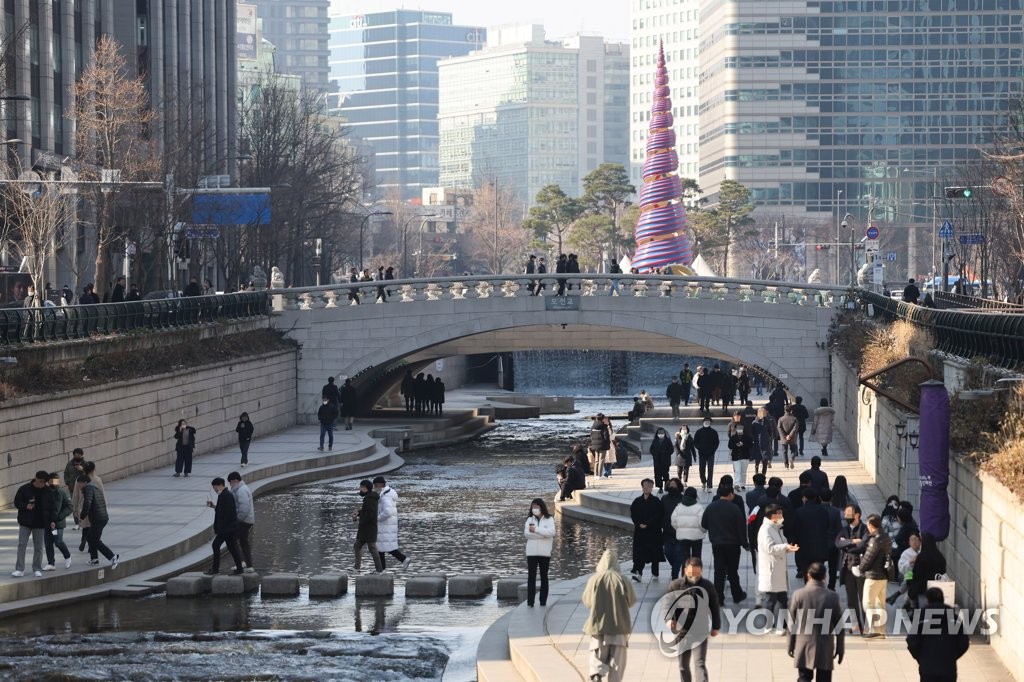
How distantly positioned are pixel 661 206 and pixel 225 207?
112 feet

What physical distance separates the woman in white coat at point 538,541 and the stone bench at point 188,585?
220 inches

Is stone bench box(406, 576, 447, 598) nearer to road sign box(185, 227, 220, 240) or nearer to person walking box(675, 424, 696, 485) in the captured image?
person walking box(675, 424, 696, 485)

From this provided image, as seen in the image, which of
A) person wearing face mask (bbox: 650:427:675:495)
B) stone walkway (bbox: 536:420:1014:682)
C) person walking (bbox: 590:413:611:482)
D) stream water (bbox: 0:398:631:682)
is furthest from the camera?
person walking (bbox: 590:413:611:482)

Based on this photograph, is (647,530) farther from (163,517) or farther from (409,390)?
(409,390)

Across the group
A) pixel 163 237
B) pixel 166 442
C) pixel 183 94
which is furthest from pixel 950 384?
pixel 183 94

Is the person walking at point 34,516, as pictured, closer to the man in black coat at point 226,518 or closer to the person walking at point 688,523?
the man in black coat at point 226,518

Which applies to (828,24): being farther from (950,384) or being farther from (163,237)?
(950,384)

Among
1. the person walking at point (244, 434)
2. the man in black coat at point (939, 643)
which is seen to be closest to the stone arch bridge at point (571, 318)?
the person walking at point (244, 434)

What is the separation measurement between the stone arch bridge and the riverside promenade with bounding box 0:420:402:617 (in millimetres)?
5591

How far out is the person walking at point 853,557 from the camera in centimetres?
1864

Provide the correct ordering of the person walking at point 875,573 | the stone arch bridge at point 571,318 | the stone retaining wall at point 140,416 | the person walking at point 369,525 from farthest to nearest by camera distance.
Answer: the stone arch bridge at point 571,318, the stone retaining wall at point 140,416, the person walking at point 369,525, the person walking at point 875,573

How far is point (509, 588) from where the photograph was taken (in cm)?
2408

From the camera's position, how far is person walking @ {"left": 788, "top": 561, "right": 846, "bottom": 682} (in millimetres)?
15086

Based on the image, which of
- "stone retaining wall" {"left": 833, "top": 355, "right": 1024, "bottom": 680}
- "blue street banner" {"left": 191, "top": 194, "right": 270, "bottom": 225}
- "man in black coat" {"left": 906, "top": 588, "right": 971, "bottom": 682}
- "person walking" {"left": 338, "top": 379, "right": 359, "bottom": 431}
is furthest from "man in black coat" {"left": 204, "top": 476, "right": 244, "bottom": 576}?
"blue street banner" {"left": 191, "top": 194, "right": 270, "bottom": 225}
